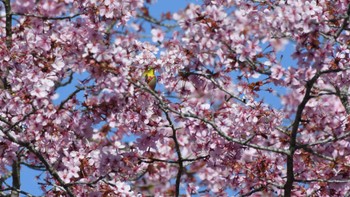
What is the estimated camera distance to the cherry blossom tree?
314 inches

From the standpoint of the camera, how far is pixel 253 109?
9648mm

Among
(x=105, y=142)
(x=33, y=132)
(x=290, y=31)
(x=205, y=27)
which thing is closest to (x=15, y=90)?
(x=33, y=132)

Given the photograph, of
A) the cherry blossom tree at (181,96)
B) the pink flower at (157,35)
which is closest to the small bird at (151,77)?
the cherry blossom tree at (181,96)

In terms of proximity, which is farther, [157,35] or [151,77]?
[151,77]

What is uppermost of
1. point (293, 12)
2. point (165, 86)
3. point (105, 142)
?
point (165, 86)

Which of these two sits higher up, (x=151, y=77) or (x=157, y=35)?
(x=151, y=77)

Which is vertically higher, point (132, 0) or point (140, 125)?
point (132, 0)

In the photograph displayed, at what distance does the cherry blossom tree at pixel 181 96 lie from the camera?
26.1 ft

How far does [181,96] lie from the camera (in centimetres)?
937

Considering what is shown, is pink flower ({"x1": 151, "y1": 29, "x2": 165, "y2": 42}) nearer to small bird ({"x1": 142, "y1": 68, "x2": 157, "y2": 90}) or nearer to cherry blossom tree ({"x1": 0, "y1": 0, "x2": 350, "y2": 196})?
cherry blossom tree ({"x1": 0, "y1": 0, "x2": 350, "y2": 196})

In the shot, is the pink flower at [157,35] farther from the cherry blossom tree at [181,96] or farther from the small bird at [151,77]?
the small bird at [151,77]

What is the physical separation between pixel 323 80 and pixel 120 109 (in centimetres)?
281

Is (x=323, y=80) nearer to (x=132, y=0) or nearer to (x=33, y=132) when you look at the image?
(x=132, y=0)

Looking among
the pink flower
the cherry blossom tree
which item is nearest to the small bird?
the cherry blossom tree
